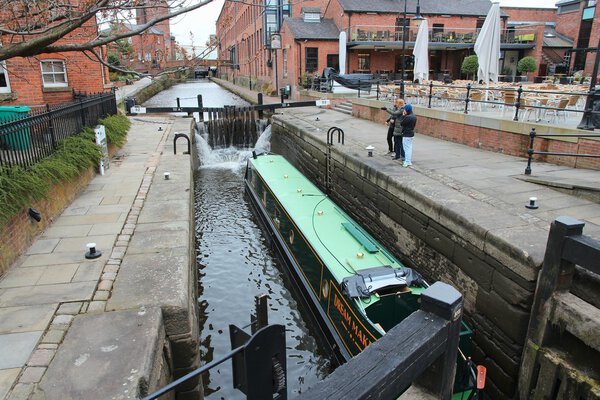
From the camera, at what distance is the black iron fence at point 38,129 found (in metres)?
6.50

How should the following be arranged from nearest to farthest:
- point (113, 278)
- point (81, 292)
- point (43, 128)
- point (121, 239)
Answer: point (81, 292)
point (113, 278)
point (121, 239)
point (43, 128)

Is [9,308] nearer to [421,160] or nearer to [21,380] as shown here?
[21,380]

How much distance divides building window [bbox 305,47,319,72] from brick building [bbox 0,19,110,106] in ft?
58.8

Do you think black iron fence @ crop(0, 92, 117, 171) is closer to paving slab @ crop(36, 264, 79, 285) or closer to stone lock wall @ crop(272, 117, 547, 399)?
paving slab @ crop(36, 264, 79, 285)

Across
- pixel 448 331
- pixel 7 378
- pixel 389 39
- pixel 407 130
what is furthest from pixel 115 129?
pixel 389 39

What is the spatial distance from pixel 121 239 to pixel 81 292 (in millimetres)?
1690

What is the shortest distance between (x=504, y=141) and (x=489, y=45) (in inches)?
184

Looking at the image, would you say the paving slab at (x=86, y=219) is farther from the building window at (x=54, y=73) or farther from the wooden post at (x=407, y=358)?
the building window at (x=54, y=73)

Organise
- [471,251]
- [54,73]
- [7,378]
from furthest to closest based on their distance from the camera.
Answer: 1. [54,73]
2. [471,251]
3. [7,378]

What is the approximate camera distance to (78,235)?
684 centimetres

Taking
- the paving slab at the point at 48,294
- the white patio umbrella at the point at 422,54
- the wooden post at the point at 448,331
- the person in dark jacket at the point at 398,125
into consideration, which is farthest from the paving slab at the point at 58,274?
the white patio umbrella at the point at 422,54

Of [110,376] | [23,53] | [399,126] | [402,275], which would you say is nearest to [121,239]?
[23,53]

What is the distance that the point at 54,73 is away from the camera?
14.9 meters

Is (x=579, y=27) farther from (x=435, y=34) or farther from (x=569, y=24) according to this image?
(x=435, y=34)
